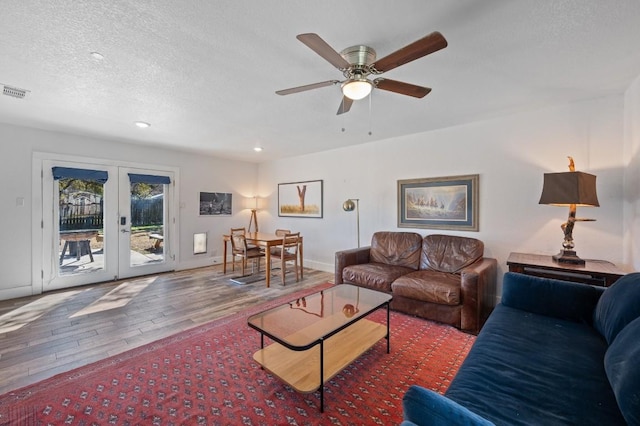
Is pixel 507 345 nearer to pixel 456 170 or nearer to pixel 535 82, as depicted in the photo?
pixel 535 82

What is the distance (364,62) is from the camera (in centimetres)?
203

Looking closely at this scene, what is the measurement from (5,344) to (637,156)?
613 centimetres

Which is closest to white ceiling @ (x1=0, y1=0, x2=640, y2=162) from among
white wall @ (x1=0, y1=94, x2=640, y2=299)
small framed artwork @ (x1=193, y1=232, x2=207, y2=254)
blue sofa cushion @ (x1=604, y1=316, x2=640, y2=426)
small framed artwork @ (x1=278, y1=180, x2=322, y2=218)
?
white wall @ (x1=0, y1=94, x2=640, y2=299)

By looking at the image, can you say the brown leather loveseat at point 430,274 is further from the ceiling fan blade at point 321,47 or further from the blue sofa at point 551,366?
the ceiling fan blade at point 321,47

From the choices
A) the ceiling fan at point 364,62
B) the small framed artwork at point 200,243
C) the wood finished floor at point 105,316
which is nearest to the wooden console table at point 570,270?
the ceiling fan at point 364,62

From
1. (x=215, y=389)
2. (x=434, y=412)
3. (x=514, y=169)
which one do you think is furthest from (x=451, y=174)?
(x=215, y=389)

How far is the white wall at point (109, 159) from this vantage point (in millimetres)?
3805

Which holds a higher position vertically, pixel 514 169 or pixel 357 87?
pixel 357 87

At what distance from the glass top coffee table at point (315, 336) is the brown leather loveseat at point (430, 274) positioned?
26.6 inches

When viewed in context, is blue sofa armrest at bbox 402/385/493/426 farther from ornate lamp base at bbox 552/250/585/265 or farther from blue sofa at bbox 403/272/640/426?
ornate lamp base at bbox 552/250/585/265

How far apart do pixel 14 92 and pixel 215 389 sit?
11.4 feet

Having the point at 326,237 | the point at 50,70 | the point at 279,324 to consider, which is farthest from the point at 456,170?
the point at 50,70

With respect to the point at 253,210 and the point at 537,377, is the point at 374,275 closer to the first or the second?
the point at 537,377

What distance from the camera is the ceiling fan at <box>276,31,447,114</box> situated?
1530 millimetres
